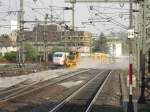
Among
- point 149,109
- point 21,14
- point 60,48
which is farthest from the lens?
point 60,48

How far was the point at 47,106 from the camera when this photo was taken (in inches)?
1003

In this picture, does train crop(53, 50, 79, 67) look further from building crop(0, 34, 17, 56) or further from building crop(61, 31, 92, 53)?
building crop(0, 34, 17, 56)

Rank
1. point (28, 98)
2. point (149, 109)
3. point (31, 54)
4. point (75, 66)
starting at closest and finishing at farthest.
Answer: point (149, 109)
point (28, 98)
point (75, 66)
point (31, 54)

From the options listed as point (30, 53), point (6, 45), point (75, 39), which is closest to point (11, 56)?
point (30, 53)

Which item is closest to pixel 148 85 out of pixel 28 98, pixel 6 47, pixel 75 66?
pixel 28 98

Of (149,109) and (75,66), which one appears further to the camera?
(75,66)

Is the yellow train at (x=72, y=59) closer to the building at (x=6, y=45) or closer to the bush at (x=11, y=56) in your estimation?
the bush at (x=11, y=56)

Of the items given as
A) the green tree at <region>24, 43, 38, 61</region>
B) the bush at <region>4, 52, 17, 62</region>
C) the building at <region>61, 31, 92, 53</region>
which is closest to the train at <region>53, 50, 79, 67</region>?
the building at <region>61, 31, 92, 53</region>

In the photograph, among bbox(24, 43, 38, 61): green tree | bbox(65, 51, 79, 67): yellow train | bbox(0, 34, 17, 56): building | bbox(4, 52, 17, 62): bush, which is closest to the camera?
bbox(65, 51, 79, 67): yellow train

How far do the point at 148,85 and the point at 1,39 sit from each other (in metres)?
119

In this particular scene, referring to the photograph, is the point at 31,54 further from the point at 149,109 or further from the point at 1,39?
the point at 149,109

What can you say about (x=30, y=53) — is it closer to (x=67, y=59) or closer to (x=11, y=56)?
(x=11, y=56)

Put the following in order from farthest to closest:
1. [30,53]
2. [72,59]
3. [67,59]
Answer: [30,53]
[67,59]
[72,59]

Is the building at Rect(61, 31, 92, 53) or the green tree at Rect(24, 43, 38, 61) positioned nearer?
the building at Rect(61, 31, 92, 53)
